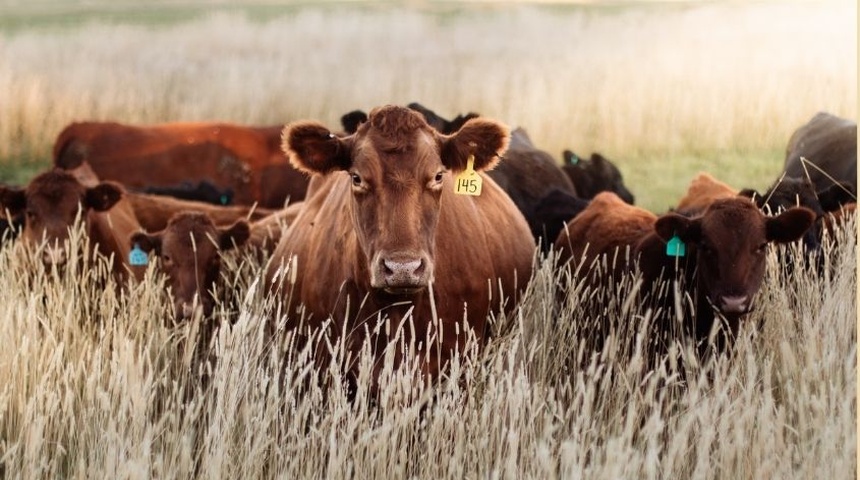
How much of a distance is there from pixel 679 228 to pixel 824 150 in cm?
392

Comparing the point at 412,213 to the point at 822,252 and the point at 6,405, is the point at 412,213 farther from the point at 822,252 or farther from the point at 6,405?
the point at 822,252

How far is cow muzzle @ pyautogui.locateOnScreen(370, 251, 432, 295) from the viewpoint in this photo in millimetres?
5012

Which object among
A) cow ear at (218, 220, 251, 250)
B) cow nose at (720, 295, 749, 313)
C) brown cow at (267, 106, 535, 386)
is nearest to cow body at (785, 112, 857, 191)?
cow nose at (720, 295, 749, 313)

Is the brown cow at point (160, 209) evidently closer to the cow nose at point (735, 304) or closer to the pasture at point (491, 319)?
the pasture at point (491, 319)

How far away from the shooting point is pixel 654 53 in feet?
32.5

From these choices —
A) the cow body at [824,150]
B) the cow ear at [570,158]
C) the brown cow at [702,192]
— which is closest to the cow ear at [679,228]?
the brown cow at [702,192]

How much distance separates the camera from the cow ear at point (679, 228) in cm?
642

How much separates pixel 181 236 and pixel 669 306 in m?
2.77

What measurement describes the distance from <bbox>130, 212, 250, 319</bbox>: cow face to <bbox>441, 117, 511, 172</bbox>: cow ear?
1853 mm

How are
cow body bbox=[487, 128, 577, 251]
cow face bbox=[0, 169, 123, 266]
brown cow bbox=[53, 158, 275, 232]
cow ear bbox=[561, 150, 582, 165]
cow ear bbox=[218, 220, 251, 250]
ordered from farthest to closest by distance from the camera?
cow ear bbox=[561, 150, 582, 165]
brown cow bbox=[53, 158, 275, 232]
cow body bbox=[487, 128, 577, 251]
cow face bbox=[0, 169, 123, 266]
cow ear bbox=[218, 220, 251, 250]

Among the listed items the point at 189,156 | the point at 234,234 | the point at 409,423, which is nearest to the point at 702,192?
the point at 234,234

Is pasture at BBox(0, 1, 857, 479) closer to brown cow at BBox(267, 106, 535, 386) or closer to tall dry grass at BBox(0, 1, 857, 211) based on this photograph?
tall dry grass at BBox(0, 1, 857, 211)

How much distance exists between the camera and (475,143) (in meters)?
5.75

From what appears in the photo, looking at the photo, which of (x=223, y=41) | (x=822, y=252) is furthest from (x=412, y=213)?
(x=223, y=41)
